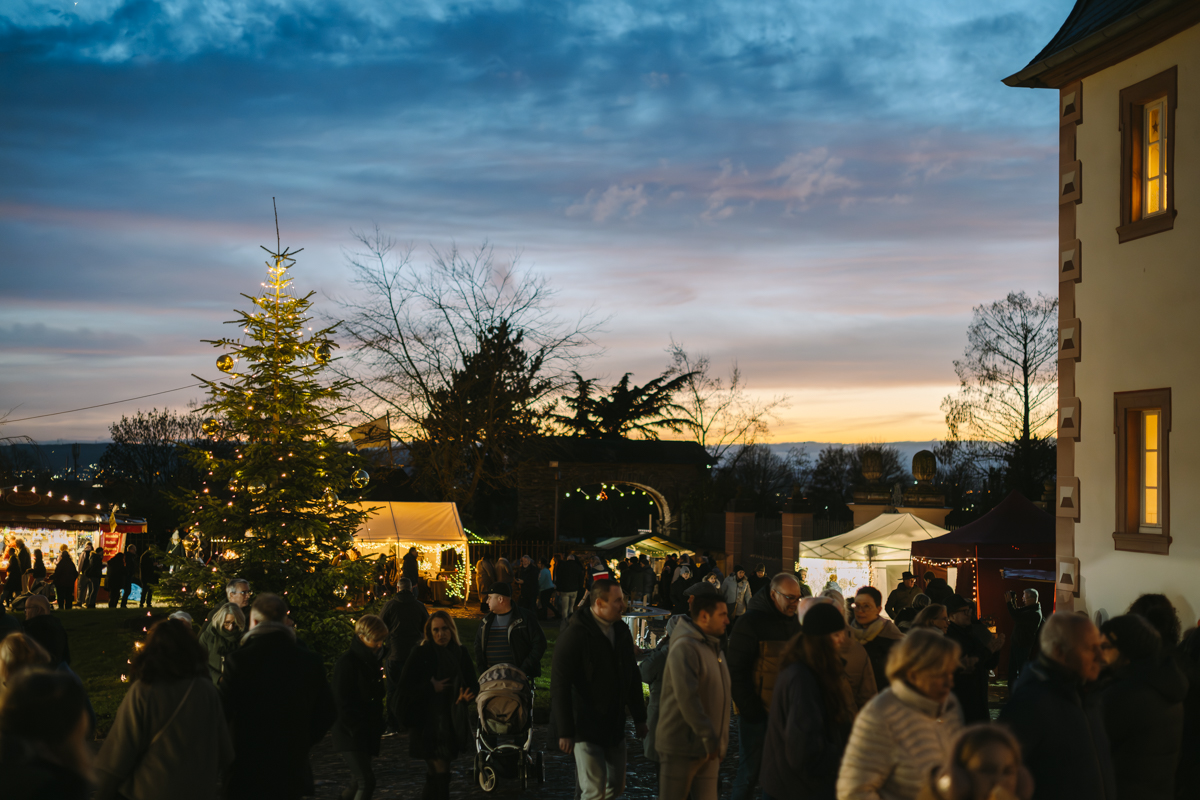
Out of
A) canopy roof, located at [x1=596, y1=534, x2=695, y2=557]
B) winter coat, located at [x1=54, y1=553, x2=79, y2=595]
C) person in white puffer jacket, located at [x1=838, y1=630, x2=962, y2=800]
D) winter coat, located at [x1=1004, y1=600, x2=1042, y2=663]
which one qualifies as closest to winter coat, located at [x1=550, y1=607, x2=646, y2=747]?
person in white puffer jacket, located at [x1=838, y1=630, x2=962, y2=800]

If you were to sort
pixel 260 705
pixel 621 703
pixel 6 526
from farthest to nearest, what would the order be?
pixel 6 526 < pixel 621 703 < pixel 260 705

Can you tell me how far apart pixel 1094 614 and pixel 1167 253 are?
14.2 ft

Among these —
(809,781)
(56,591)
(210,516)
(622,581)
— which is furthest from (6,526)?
(809,781)

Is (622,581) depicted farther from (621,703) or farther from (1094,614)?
(621,703)

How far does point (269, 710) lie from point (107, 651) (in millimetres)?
13733

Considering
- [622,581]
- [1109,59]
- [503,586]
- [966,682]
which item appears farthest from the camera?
Result: [622,581]

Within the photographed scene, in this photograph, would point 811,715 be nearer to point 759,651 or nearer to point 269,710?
point 759,651

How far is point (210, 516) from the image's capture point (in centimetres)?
1332

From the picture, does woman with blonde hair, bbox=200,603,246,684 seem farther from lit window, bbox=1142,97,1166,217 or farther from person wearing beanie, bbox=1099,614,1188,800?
lit window, bbox=1142,97,1166,217

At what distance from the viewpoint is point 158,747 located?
479 centimetres

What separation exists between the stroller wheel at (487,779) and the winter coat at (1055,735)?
516 cm

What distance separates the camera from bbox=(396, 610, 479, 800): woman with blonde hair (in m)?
7.70

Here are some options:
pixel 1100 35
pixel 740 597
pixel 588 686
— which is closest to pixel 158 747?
pixel 588 686

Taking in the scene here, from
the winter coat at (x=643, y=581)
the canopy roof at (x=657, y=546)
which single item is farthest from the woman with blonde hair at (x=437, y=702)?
the canopy roof at (x=657, y=546)
